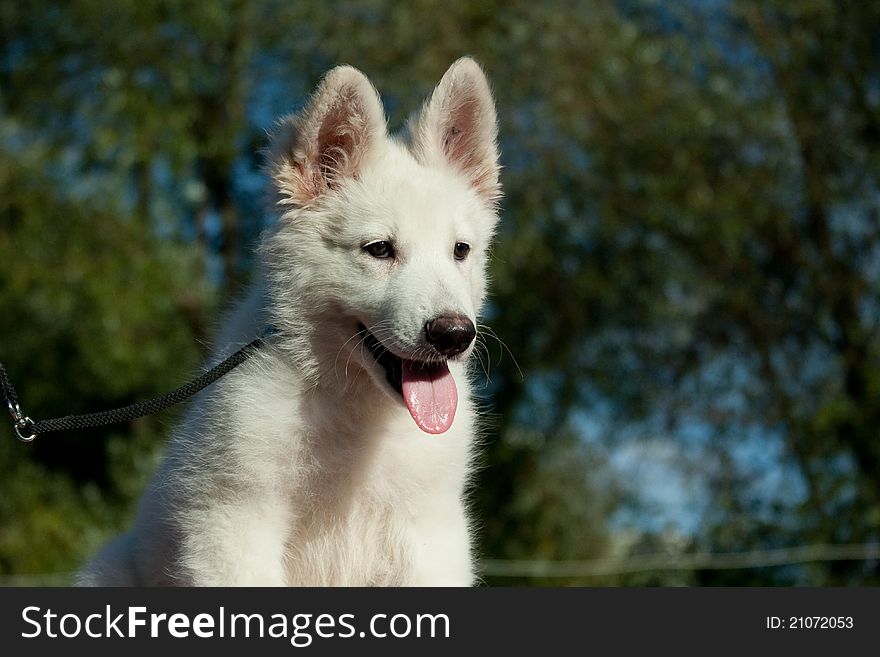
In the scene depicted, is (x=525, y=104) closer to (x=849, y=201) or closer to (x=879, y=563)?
(x=849, y=201)

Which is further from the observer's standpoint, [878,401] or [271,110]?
[271,110]

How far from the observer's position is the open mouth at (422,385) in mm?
3723

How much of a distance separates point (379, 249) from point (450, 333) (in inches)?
20.4

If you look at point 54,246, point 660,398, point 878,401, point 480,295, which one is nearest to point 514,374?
point 660,398

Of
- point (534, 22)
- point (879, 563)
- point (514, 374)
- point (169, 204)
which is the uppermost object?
point (534, 22)

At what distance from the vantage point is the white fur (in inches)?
143

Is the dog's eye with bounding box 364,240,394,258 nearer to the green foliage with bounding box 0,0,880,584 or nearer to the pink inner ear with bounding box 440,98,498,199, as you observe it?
the pink inner ear with bounding box 440,98,498,199

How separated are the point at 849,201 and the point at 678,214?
174cm

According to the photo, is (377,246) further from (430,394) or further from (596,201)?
(596,201)

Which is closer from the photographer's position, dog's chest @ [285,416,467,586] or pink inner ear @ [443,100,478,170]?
dog's chest @ [285,416,467,586]

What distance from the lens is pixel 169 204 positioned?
479 inches

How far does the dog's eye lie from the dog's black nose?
43cm

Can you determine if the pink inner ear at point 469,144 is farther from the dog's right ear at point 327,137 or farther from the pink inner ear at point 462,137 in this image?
the dog's right ear at point 327,137

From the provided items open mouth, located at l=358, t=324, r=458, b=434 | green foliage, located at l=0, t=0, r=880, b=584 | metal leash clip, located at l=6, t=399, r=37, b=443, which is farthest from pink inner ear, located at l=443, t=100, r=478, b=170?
green foliage, located at l=0, t=0, r=880, b=584
